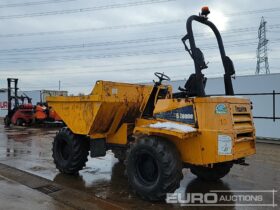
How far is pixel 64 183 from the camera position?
719 cm

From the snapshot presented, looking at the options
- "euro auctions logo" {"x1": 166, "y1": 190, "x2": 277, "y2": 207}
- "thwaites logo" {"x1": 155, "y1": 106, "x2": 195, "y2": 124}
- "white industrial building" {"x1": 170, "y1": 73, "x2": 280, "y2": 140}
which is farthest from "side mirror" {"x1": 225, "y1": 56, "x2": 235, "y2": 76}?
"white industrial building" {"x1": 170, "y1": 73, "x2": 280, "y2": 140}

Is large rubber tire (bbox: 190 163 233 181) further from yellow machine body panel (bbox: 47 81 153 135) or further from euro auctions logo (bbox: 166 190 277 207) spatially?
yellow machine body panel (bbox: 47 81 153 135)

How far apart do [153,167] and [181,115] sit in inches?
38.7

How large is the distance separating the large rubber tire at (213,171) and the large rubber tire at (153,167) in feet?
4.19

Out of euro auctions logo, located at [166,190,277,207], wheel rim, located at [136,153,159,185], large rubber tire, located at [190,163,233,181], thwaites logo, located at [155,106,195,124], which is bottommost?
euro auctions logo, located at [166,190,277,207]

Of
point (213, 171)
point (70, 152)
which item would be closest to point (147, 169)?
point (213, 171)

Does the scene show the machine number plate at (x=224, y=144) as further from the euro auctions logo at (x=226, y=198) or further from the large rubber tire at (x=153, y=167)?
the euro auctions logo at (x=226, y=198)

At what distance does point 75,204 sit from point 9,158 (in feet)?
16.0

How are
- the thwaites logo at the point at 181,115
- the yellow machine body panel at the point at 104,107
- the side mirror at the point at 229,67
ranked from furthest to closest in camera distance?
the yellow machine body panel at the point at 104,107 → the side mirror at the point at 229,67 → the thwaites logo at the point at 181,115

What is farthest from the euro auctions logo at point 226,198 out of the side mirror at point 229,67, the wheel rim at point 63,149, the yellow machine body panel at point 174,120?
the wheel rim at point 63,149

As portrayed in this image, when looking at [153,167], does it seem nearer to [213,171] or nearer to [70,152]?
[213,171]

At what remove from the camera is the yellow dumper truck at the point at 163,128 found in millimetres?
5672

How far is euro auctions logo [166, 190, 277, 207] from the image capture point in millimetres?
5973

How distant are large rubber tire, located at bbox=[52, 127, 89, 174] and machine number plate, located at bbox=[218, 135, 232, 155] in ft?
10.8
